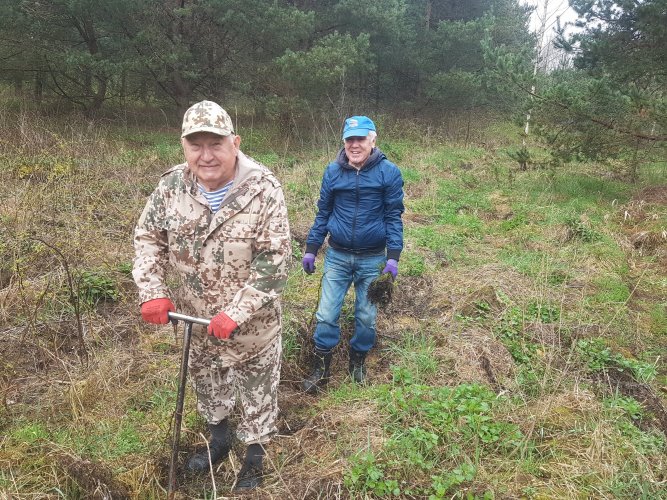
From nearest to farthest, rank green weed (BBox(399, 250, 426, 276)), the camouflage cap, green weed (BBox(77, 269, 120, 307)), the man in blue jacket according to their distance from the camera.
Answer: the camouflage cap < the man in blue jacket < green weed (BBox(77, 269, 120, 307)) < green weed (BBox(399, 250, 426, 276))

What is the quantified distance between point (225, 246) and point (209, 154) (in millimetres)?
399

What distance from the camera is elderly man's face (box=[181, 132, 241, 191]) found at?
193cm

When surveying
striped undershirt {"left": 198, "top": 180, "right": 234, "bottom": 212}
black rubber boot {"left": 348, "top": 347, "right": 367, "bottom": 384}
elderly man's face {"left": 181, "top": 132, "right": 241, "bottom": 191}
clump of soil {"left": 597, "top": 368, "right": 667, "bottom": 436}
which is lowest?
black rubber boot {"left": 348, "top": 347, "right": 367, "bottom": 384}

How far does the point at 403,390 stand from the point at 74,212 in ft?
13.3

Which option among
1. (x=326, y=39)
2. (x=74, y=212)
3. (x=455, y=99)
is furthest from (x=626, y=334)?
(x=455, y=99)

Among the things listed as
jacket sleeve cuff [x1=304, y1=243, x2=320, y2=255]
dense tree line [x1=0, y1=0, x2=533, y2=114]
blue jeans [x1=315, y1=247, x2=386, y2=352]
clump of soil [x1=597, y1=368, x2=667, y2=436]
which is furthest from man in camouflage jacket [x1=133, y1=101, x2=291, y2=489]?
dense tree line [x1=0, y1=0, x2=533, y2=114]

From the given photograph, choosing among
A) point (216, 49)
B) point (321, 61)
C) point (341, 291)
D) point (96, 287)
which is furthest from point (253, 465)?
point (216, 49)

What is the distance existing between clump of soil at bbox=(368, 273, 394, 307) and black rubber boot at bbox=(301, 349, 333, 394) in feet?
1.75

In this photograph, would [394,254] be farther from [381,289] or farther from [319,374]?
[319,374]

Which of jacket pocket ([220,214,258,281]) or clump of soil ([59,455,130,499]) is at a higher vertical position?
jacket pocket ([220,214,258,281])

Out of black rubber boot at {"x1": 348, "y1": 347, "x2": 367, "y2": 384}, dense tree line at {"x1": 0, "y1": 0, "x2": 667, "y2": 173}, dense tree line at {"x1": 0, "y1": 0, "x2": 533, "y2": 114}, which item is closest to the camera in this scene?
black rubber boot at {"x1": 348, "y1": 347, "x2": 367, "y2": 384}

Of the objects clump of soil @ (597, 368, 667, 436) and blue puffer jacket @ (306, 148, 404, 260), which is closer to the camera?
clump of soil @ (597, 368, 667, 436)

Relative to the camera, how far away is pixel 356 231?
3.06m

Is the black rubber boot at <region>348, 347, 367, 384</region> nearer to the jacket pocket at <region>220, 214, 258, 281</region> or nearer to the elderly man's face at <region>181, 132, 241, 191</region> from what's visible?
the jacket pocket at <region>220, 214, 258, 281</region>
